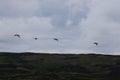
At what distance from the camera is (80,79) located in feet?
491

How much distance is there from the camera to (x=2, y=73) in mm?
185500

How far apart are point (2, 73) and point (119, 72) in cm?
6066

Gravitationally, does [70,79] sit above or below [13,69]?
below

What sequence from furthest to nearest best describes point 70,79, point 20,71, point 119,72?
point 20,71 → point 119,72 → point 70,79

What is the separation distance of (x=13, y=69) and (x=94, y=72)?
45.4 meters

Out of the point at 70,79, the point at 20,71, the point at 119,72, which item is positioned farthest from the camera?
the point at 20,71

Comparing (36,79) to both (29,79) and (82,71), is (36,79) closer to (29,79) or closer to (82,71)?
(29,79)

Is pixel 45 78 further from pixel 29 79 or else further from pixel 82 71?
pixel 82 71

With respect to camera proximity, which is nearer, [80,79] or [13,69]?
[80,79]

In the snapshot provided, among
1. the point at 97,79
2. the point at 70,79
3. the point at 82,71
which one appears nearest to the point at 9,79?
the point at 70,79

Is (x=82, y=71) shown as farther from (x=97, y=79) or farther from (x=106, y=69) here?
(x=97, y=79)

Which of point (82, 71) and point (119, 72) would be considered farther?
point (82, 71)

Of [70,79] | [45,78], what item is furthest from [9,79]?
[70,79]

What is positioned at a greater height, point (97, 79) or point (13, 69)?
point (13, 69)
